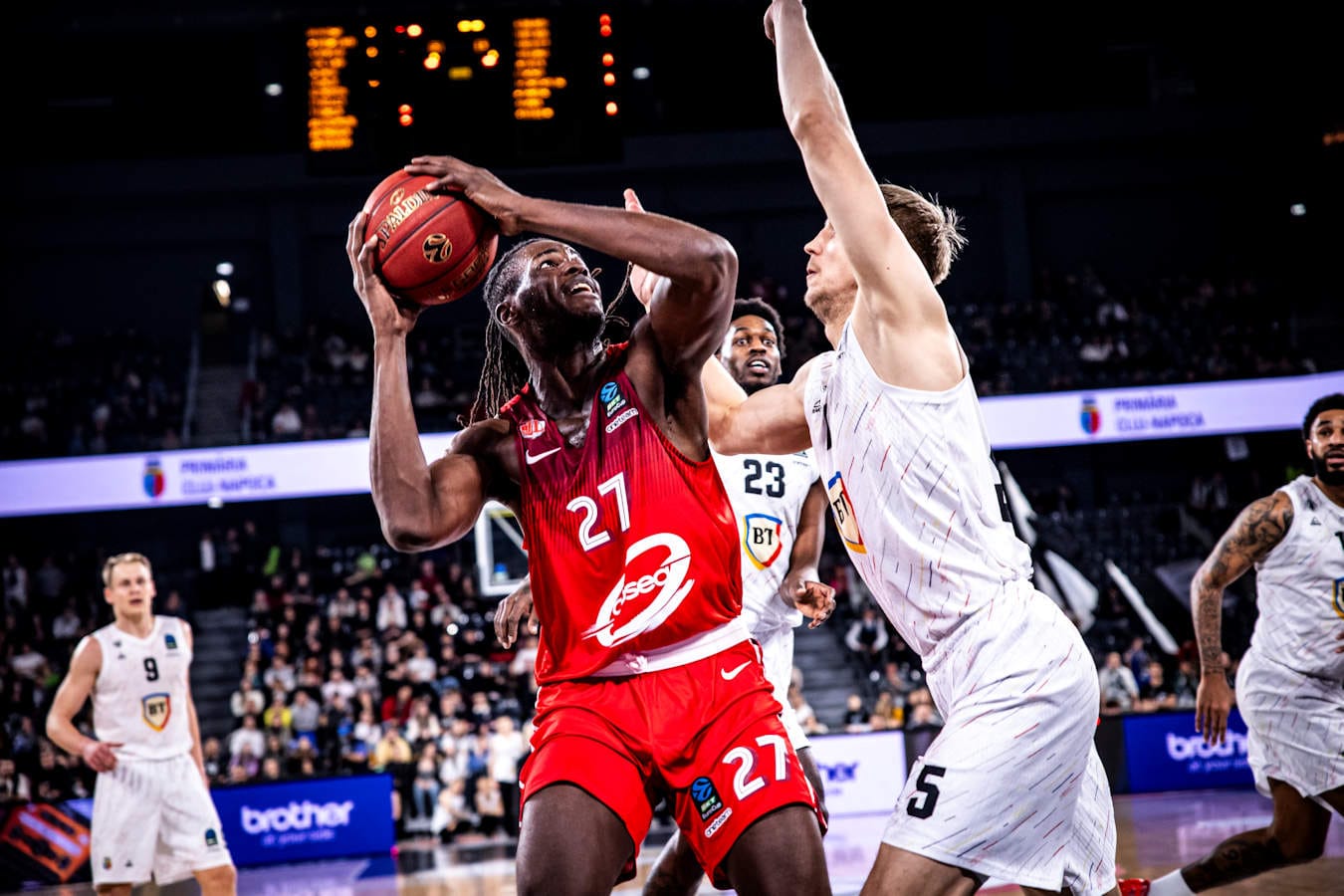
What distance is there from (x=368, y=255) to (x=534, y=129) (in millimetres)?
6287

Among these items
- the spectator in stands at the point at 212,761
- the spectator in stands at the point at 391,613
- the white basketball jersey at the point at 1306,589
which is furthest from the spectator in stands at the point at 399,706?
the white basketball jersey at the point at 1306,589

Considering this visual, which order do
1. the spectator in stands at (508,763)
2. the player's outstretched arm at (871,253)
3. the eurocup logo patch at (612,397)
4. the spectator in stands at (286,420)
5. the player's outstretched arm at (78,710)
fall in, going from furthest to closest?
1. the spectator in stands at (286,420)
2. the spectator in stands at (508,763)
3. the player's outstretched arm at (78,710)
4. the eurocup logo patch at (612,397)
5. the player's outstretched arm at (871,253)

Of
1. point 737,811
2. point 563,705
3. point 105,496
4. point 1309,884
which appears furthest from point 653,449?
point 105,496

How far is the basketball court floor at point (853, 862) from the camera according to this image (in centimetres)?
736

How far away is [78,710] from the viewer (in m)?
7.16

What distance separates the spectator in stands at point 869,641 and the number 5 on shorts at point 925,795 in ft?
43.2

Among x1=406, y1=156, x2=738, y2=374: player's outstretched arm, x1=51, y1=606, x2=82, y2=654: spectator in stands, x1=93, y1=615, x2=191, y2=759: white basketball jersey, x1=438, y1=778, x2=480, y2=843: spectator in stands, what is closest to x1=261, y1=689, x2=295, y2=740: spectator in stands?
x1=438, y1=778, x2=480, y2=843: spectator in stands

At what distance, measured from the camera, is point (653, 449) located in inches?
133

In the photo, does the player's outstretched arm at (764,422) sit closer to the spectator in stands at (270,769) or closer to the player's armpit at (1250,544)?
the player's armpit at (1250,544)

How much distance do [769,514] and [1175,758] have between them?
28.5ft

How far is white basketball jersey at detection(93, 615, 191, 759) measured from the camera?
7.32m

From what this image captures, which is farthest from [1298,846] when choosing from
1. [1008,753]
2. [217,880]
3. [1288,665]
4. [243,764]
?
[243,764]

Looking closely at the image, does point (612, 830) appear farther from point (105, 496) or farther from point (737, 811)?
point (105, 496)

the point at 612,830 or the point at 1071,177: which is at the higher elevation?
the point at 1071,177
